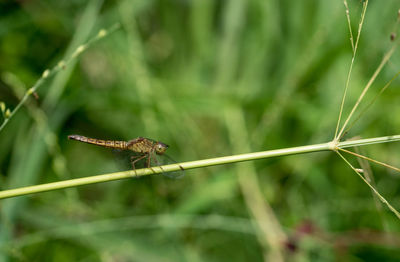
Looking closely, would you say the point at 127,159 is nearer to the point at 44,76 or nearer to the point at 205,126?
the point at 44,76

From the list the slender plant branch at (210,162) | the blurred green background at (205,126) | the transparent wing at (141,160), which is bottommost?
the slender plant branch at (210,162)

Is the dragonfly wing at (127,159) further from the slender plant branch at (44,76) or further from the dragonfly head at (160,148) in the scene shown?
the slender plant branch at (44,76)

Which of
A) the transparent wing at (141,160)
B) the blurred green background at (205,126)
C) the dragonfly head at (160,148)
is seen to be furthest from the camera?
the blurred green background at (205,126)

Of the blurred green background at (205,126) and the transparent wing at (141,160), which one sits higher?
the blurred green background at (205,126)

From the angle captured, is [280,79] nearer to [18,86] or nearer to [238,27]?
[238,27]

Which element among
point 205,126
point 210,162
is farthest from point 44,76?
point 205,126

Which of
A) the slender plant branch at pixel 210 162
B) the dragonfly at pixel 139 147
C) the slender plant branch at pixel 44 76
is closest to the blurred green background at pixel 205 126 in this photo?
the dragonfly at pixel 139 147

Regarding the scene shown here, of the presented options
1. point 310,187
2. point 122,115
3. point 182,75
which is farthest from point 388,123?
point 122,115

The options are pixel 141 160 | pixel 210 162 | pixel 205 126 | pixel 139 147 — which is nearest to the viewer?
pixel 210 162
